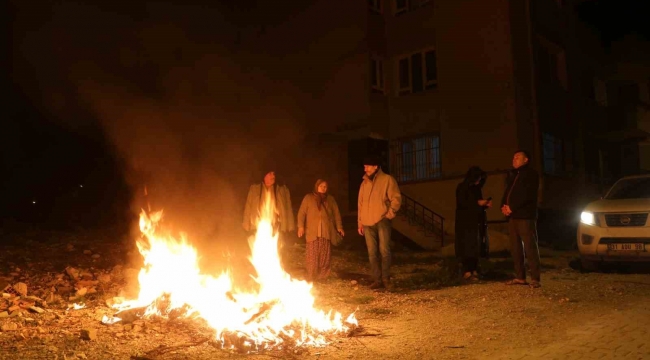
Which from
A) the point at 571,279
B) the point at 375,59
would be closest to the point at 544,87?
the point at 375,59

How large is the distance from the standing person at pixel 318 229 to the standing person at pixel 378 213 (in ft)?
2.37

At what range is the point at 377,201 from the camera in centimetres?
761

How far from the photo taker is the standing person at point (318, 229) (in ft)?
27.5

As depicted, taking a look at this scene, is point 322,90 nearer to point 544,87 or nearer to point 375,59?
point 375,59

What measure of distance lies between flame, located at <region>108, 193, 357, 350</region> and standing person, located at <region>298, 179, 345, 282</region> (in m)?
1.09

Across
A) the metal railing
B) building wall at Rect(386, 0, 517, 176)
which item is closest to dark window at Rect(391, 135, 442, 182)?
building wall at Rect(386, 0, 517, 176)

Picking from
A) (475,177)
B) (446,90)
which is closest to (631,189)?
(475,177)

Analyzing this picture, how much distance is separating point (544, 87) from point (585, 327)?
12.2m

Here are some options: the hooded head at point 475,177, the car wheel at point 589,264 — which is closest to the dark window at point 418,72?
the car wheel at point 589,264

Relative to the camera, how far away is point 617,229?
29.5 feet

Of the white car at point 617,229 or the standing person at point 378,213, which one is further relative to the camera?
the white car at point 617,229

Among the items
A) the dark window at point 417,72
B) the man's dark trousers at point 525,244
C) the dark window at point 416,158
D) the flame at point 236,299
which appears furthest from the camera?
the dark window at point 417,72

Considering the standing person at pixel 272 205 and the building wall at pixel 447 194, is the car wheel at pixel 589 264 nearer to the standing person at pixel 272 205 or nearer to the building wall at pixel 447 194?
the building wall at pixel 447 194

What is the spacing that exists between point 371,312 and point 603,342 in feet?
8.17
